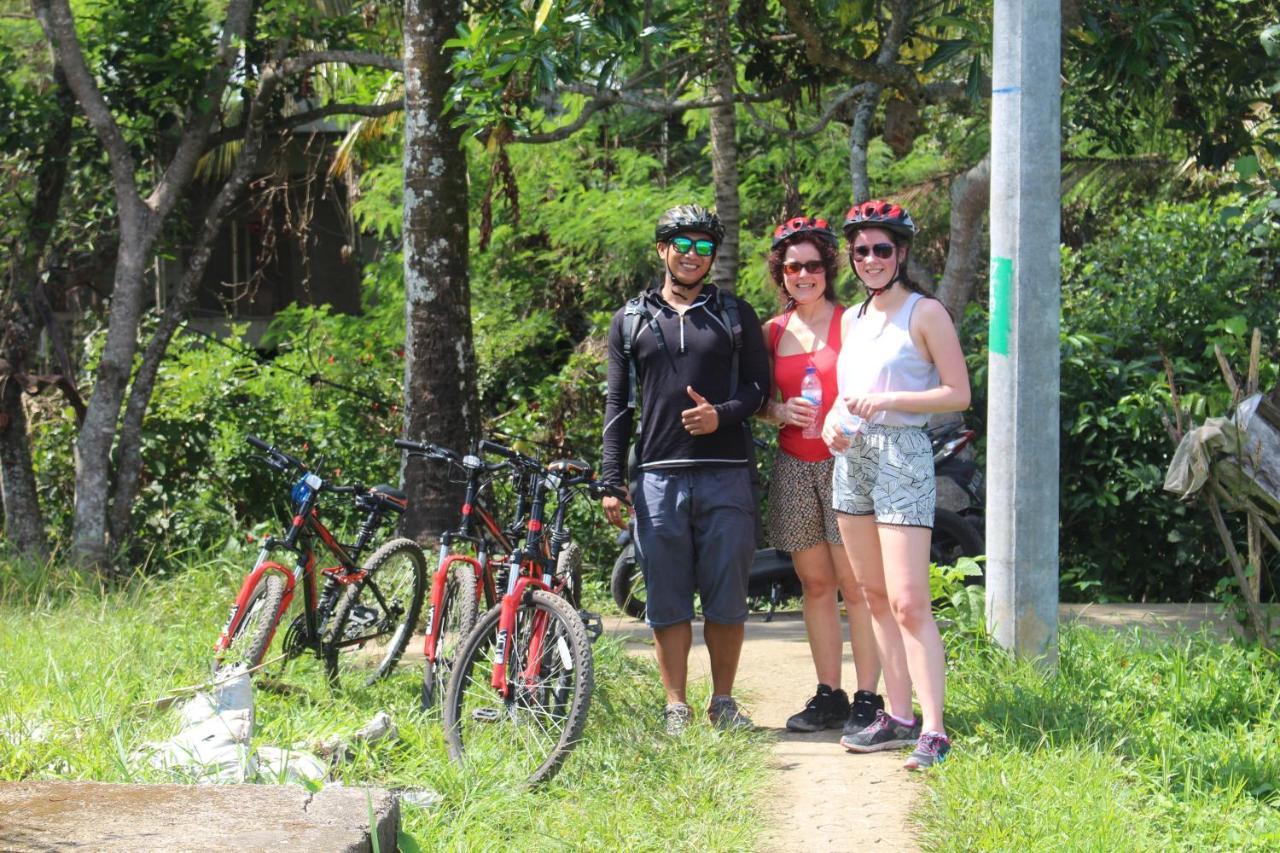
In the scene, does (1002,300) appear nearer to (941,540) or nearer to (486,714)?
(486,714)

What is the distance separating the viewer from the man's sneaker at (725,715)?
18.4 feet

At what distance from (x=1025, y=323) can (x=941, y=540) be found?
9.60 ft

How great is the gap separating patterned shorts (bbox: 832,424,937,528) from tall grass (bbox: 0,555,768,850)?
1.01m

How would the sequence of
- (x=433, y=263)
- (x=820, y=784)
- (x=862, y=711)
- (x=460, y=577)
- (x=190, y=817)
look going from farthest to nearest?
1. (x=433, y=263)
2. (x=460, y=577)
3. (x=862, y=711)
4. (x=820, y=784)
5. (x=190, y=817)

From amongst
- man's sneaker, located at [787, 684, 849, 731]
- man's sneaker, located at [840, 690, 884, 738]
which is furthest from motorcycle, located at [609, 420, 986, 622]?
man's sneaker, located at [840, 690, 884, 738]

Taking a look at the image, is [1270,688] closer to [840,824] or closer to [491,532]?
[840,824]

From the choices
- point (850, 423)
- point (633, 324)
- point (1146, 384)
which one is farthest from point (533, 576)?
point (1146, 384)

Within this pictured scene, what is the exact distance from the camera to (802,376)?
18.3ft

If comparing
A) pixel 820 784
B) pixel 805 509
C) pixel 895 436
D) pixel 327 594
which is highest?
pixel 895 436

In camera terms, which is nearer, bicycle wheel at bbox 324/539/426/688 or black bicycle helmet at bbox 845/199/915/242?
black bicycle helmet at bbox 845/199/915/242

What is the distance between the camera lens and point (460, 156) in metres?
8.77

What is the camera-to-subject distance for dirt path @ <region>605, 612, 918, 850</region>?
182 inches

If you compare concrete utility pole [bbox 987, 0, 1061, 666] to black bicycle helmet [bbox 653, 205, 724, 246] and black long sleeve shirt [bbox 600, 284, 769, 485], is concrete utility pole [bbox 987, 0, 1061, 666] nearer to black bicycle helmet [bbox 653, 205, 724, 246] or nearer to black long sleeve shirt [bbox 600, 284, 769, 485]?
black long sleeve shirt [bbox 600, 284, 769, 485]

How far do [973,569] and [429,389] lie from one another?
337cm
